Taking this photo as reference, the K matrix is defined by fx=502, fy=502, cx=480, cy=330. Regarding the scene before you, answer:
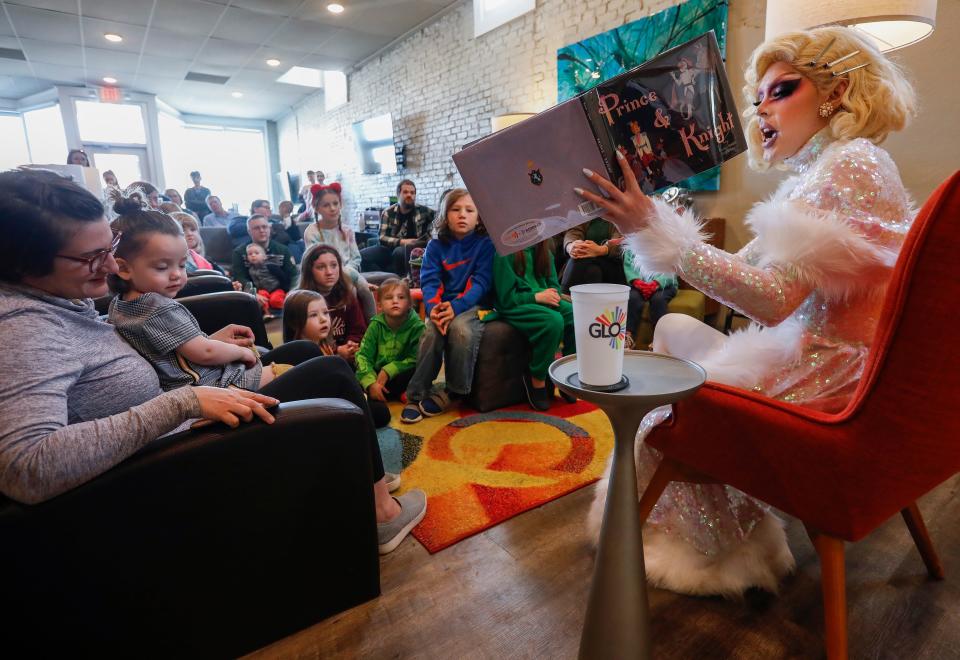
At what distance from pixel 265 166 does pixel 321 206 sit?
958 cm

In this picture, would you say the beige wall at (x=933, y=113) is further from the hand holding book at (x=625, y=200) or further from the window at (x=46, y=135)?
the window at (x=46, y=135)

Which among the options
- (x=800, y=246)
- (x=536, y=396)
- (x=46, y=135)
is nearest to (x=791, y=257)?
(x=800, y=246)

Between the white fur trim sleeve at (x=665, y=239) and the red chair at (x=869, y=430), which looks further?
the white fur trim sleeve at (x=665, y=239)

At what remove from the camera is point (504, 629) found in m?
1.18

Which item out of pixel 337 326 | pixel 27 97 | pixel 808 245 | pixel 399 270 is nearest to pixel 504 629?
pixel 808 245

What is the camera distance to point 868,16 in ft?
6.03

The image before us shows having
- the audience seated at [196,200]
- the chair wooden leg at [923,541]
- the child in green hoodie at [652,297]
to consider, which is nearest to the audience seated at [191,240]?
the child in green hoodie at [652,297]

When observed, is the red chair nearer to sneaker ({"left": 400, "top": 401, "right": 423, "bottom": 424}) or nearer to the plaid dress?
the plaid dress

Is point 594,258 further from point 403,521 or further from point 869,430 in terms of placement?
point 869,430

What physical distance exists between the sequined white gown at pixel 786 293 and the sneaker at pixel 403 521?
701 millimetres

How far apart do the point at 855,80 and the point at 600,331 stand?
0.86 metres

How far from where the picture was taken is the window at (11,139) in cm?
927

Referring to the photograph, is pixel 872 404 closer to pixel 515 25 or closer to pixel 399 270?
pixel 399 270

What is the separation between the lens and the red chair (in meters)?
0.70
